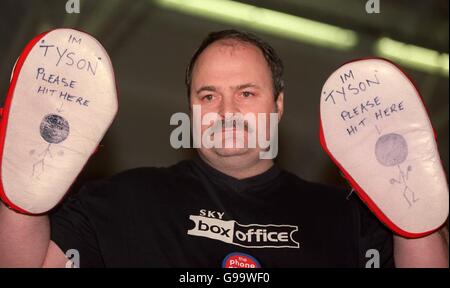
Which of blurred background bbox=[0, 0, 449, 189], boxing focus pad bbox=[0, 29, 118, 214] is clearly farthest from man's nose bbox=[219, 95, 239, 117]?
blurred background bbox=[0, 0, 449, 189]

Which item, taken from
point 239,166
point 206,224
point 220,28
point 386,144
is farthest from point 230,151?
point 220,28

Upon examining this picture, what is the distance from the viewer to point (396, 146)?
1.04 metres

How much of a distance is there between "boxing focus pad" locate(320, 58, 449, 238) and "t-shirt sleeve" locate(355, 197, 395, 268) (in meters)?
0.08

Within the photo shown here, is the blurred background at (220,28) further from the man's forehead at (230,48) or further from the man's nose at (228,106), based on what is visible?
the man's nose at (228,106)

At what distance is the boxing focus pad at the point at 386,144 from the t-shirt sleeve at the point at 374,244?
77 millimetres

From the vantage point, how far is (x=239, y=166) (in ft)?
3.98

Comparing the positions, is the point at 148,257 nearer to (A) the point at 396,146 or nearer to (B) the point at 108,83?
(B) the point at 108,83

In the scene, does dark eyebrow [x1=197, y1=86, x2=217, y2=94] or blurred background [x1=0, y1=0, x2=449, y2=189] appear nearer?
dark eyebrow [x1=197, y1=86, x2=217, y2=94]

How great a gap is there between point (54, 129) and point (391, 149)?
0.56 meters

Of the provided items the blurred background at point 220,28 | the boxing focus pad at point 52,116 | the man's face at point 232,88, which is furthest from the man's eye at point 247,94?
the blurred background at point 220,28

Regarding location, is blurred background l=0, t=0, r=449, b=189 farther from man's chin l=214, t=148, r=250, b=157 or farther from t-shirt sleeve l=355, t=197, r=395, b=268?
t-shirt sleeve l=355, t=197, r=395, b=268

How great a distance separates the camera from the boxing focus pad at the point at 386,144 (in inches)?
40.1

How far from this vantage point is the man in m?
1.03
